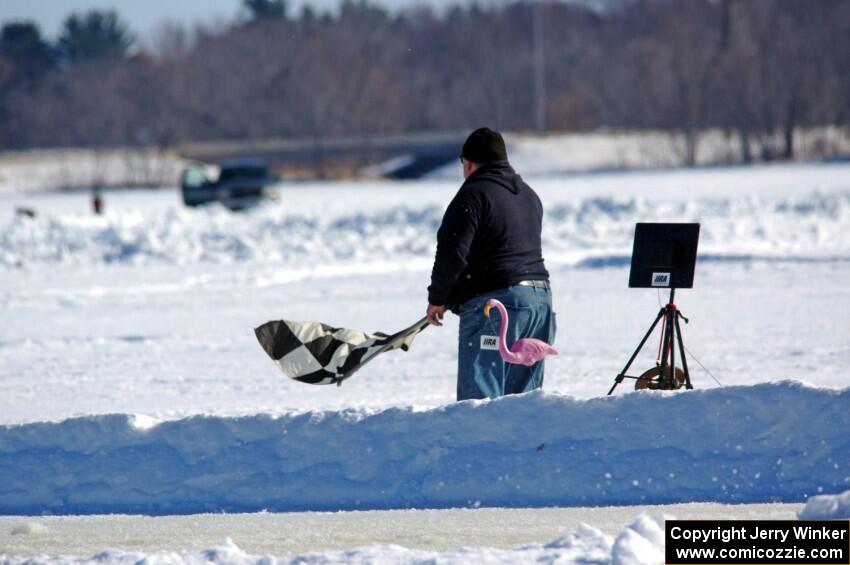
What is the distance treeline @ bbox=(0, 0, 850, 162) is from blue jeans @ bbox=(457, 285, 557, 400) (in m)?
48.4

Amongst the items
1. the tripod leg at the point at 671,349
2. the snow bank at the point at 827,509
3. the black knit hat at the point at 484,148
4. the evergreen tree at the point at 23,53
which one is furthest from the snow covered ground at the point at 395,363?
the evergreen tree at the point at 23,53

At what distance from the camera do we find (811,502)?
16.3 ft

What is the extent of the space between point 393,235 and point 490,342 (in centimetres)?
1572

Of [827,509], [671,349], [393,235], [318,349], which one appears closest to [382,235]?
[393,235]

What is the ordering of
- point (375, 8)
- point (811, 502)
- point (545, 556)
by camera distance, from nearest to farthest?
point (545, 556), point (811, 502), point (375, 8)

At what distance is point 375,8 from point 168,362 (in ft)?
355

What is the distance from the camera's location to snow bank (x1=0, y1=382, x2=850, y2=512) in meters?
5.82

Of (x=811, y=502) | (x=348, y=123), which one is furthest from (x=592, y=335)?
(x=348, y=123)

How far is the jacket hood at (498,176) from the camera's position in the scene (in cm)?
600

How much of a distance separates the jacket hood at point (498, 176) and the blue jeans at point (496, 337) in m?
0.51

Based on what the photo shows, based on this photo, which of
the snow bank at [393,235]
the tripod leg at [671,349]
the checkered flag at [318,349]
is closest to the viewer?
the checkered flag at [318,349]

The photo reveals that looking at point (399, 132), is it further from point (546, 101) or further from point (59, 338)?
point (59, 338)

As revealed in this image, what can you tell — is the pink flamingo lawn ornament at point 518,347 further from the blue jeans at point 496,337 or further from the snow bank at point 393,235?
the snow bank at point 393,235

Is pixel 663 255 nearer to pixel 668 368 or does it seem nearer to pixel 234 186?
pixel 668 368
